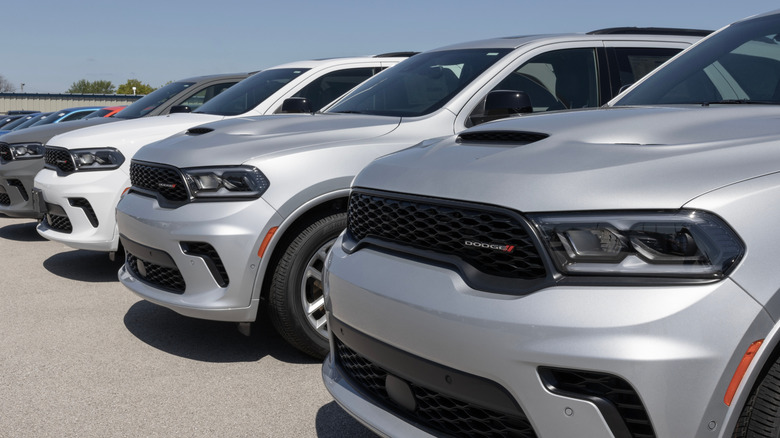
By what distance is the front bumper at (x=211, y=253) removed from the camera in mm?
3930

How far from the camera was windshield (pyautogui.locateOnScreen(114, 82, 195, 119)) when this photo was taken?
8.87 m

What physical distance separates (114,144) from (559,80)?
3644mm

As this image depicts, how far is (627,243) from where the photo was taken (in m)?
1.98

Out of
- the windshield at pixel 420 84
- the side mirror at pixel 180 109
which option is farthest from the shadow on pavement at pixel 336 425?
the side mirror at pixel 180 109

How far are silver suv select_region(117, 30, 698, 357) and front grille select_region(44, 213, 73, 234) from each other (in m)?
1.71

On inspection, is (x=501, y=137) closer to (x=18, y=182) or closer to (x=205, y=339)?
(x=205, y=339)

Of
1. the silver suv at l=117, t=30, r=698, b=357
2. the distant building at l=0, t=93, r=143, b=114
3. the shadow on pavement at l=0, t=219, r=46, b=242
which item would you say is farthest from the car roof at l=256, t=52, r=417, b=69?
the distant building at l=0, t=93, r=143, b=114

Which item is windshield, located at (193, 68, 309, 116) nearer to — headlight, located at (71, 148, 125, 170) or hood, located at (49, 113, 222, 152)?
hood, located at (49, 113, 222, 152)

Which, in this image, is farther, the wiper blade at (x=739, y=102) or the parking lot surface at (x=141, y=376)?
the parking lot surface at (x=141, y=376)

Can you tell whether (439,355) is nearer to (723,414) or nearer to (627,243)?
(627,243)

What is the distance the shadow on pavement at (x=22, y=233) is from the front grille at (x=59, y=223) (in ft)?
8.15

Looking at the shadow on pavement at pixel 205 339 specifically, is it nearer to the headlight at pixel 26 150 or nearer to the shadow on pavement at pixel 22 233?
the headlight at pixel 26 150

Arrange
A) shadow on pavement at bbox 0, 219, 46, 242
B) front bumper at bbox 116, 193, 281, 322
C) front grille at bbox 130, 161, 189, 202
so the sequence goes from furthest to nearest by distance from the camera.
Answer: shadow on pavement at bbox 0, 219, 46, 242 < front grille at bbox 130, 161, 189, 202 < front bumper at bbox 116, 193, 281, 322

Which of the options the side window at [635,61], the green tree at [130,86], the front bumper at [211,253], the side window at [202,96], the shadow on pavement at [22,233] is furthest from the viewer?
the green tree at [130,86]
